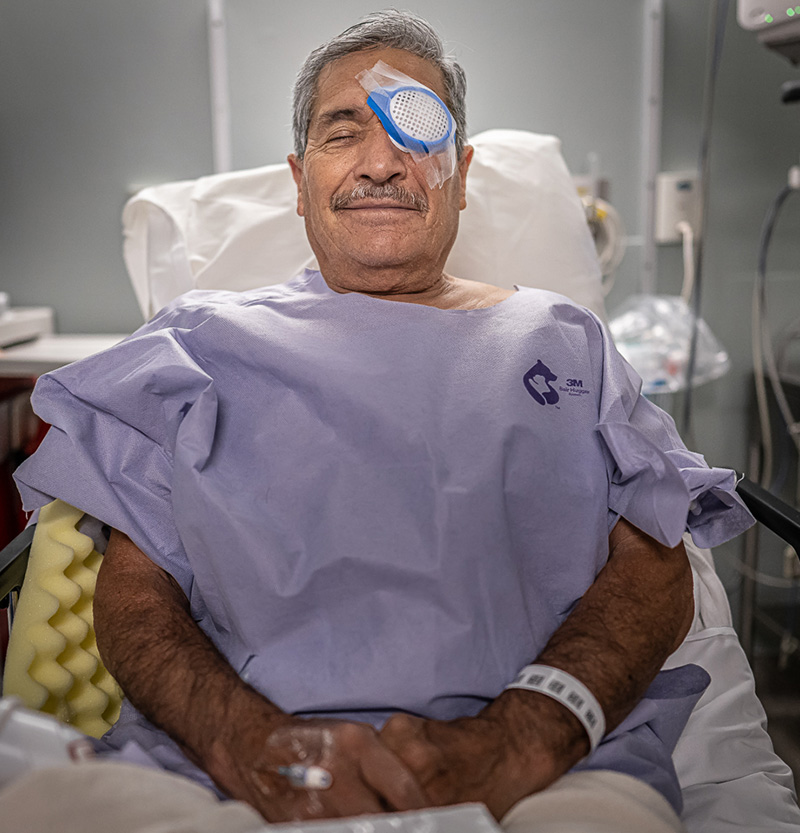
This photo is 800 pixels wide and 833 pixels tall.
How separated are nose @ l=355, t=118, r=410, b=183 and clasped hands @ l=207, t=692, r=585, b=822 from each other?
75 cm

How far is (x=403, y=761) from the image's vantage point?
2.64 ft

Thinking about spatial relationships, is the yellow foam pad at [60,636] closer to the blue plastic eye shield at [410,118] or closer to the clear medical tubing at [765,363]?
the blue plastic eye shield at [410,118]

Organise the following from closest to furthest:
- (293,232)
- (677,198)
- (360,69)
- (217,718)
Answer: (217,718) < (360,69) < (293,232) < (677,198)

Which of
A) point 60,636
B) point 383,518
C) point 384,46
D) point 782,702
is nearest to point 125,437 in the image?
point 60,636

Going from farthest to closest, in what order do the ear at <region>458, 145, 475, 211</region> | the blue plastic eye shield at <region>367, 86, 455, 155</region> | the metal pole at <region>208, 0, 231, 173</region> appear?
the metal pole at <region>208, 0, 231, 173</region> < the ear at <region>458, 145, 475, 211</region> < the blue plastic eye shield at <region>367, 86, 455, 155</region>

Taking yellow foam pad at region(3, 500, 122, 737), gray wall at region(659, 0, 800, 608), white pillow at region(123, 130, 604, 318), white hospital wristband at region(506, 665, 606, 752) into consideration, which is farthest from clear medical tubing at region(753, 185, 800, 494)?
yellow foam pad at region(3, 500, 122, 737)

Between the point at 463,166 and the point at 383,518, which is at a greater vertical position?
the point at 463,166

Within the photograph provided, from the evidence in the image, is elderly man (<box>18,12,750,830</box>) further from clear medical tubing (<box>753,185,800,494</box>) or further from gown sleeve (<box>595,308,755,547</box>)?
clear medical tubing (<box>753,185,800,494</box>)

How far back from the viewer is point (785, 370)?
8.05 ft

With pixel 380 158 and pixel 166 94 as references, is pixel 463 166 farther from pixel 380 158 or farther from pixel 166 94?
pixel 166 94

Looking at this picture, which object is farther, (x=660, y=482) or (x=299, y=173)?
(x=299, y=173)

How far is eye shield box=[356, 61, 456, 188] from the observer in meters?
1.19

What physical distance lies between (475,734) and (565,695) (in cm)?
11

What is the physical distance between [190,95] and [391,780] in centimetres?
193
